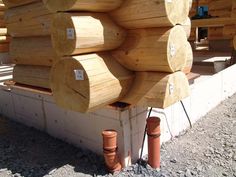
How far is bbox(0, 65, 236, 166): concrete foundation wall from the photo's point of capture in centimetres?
408

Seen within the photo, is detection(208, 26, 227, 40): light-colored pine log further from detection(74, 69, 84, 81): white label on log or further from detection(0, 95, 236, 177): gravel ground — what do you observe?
detection(74, 69, 84, 81): white label on log

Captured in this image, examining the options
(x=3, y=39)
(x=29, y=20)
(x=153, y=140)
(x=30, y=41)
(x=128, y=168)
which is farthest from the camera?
(x=3, y=39)

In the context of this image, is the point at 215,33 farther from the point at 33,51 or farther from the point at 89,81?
the point at 89,81

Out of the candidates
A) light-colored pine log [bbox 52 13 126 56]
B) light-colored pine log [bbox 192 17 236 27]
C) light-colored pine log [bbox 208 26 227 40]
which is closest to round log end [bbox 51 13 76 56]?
light-colored pine log [bbox 52 13 126 56]

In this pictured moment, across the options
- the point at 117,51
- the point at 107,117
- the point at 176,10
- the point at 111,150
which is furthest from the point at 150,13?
the point at 111,150

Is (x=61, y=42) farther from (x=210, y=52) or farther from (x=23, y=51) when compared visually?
(x=210, y=52)

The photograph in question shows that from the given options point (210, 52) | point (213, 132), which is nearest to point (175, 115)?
point (213, 132)

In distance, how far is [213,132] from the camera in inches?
203

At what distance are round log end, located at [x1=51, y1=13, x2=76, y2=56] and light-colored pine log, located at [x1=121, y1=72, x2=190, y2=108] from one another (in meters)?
0.89

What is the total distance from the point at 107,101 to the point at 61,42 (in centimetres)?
82

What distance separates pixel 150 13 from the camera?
10.7ft

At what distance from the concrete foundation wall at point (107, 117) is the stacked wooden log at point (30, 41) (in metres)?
0.34

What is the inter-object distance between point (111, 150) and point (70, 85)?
37.5 inches

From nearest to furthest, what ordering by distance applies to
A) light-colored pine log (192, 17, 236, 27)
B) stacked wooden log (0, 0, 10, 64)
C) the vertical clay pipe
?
the vertical clay pipe → light-colored pine log (192, 17, 236, 27) → stacked wooden log (0, 0, 10, 64)
